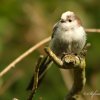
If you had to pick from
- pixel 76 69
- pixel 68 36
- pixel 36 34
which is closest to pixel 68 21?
pixel 68 36

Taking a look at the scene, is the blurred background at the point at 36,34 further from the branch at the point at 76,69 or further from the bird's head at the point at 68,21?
the branch at the point at 76,69

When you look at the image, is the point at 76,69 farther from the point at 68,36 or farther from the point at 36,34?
the point at 36,34

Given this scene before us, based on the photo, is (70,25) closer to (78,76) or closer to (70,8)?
(78,76)

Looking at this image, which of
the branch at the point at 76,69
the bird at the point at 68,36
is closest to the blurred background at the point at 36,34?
the bird at the point at 68,36

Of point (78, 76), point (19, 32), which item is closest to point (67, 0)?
point (19, 32)

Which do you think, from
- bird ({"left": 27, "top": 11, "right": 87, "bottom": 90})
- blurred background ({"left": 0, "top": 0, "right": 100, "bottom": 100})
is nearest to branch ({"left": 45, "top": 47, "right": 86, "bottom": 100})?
bird ({"left": 27, "top": 11, "right": 87, "bottom": 90})

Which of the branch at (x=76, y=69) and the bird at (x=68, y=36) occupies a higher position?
the branch at (x=76, y=69)
